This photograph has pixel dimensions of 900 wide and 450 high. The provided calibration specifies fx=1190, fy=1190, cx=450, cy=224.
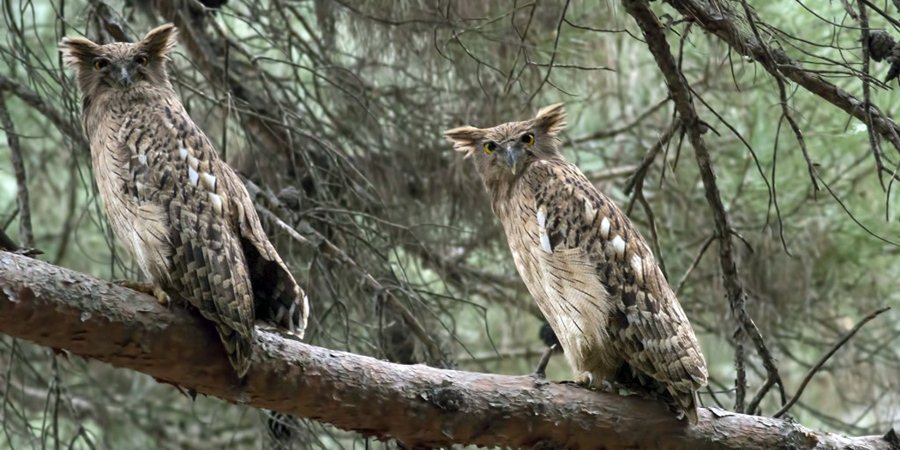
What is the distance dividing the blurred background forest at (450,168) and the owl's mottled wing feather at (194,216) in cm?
41

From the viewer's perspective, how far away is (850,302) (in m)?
5.34

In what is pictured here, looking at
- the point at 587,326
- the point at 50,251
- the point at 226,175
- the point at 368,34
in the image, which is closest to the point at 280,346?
the point at 226,175

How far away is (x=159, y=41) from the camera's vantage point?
10.6ft

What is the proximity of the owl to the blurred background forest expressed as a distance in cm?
21

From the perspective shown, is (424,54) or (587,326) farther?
(424,54)

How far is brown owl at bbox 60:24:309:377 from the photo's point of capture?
263cm

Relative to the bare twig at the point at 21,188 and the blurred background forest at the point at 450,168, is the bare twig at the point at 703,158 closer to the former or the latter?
the blurred background forest at the point at 450,168

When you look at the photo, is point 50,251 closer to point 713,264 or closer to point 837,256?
point 713,264

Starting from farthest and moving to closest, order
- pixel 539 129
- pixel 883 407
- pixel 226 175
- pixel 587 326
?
pixel 883 407 < pixel 539 129 < pixel 587 326 < pixel 226 175

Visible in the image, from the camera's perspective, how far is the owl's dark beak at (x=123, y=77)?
10.3 feet

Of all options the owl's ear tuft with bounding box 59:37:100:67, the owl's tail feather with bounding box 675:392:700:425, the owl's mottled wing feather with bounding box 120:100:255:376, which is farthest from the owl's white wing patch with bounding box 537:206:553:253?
the owl's ear tuft with bounding box 59:37:100:67

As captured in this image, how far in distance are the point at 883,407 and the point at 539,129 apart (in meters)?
3.11

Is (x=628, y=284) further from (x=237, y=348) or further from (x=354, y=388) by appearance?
(x=237, y=348)

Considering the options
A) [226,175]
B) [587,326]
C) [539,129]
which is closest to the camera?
[226,175]
